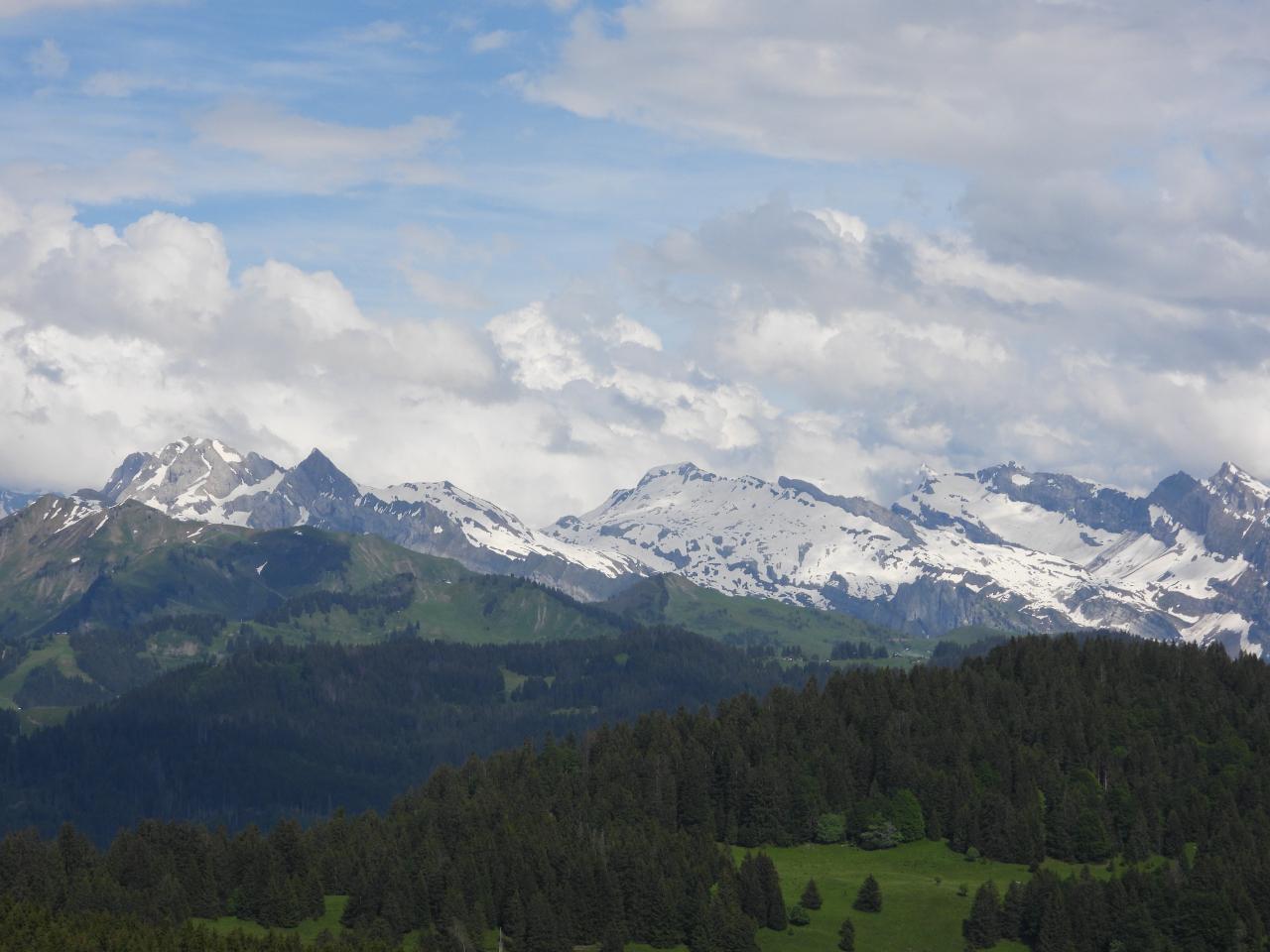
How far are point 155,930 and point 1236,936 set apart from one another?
375 feet

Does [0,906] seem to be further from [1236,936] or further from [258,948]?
[1236,936]

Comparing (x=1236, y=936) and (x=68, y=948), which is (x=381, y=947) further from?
(x=1236, y=936)

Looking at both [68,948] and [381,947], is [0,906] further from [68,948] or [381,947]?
[381,947]

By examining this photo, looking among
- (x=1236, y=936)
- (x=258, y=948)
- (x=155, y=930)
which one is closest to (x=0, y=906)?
(x=155, y=930)

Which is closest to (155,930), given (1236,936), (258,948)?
(258,948)

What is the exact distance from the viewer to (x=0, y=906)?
198250 millimetres

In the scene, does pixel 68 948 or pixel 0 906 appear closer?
pixel 68 948

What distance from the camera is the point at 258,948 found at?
186 m

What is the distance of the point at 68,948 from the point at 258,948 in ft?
60.5

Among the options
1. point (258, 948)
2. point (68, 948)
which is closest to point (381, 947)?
point (258, 948)

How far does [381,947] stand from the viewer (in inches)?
7608

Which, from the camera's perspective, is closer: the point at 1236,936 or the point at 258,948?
the point at 258,948

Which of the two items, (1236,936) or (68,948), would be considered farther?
(1236,936)

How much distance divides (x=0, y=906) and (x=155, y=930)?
19043 mm
